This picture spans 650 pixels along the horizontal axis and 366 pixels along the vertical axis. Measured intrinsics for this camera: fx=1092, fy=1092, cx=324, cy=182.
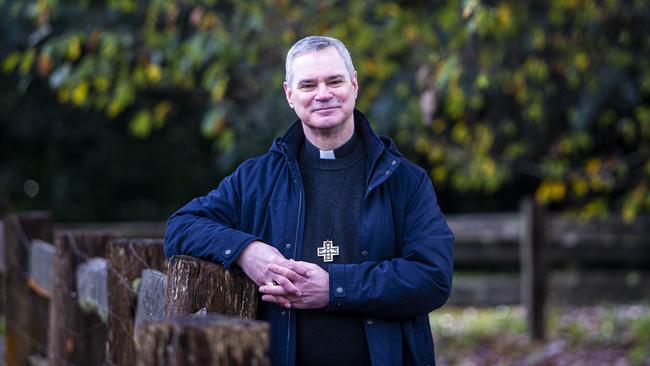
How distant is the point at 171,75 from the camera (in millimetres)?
8016

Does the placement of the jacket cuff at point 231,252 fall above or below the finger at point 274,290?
above

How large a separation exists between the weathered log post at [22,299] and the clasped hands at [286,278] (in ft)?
10.6

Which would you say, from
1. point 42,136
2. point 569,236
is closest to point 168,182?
point 42,136

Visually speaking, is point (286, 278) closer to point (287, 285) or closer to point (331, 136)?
point (287, 285)

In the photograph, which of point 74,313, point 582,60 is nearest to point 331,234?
point 74,313

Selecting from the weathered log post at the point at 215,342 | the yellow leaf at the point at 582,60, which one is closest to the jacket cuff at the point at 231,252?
the weathered log post at the point at 215,342

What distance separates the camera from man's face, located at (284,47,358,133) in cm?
291

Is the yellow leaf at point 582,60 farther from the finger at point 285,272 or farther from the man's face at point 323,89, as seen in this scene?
the finger at point 285,272

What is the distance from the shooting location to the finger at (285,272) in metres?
2.75

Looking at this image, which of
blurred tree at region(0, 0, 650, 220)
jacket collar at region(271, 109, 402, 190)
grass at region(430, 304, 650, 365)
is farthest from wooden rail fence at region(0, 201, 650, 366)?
grass at region(430, 304, 650, 365)

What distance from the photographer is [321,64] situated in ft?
9.57

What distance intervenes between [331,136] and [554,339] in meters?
7.43

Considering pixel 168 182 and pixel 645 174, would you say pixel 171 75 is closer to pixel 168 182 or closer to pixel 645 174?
pixel 645 174

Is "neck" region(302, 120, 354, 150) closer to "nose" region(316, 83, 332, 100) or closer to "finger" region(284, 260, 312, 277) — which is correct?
"nose" region(316, 83, 332, 100)
